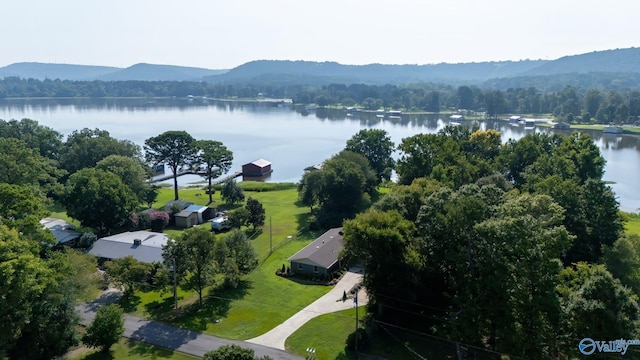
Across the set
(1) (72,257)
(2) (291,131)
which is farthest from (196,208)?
(2) (291,131)

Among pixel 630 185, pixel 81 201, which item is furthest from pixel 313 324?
pixel 630 185

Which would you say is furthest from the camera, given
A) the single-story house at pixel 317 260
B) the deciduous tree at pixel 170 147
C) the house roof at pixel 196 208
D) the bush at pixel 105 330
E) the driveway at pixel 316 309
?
the deciduous tree at pixel 170 147

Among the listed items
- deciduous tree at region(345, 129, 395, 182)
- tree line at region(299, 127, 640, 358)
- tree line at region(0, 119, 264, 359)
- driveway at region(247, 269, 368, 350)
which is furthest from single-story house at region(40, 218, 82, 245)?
deciduous tree at region(345, 129, 395, 182)

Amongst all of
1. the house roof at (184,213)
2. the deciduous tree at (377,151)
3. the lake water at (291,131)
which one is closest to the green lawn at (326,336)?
the house roof at (184,213)

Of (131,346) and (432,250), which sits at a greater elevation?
(432,250)

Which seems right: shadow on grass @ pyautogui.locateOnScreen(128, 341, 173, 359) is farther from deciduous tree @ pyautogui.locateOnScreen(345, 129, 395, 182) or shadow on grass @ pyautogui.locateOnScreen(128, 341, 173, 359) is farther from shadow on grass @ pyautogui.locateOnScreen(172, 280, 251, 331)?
deciduous tree @ pyautogui.locateOnScreen(345, 129, 395, 182)

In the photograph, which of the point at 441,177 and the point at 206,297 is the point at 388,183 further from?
the point at 206,297

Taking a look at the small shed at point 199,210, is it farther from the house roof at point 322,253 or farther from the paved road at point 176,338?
the paved road at point 176,338
